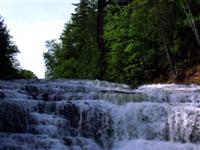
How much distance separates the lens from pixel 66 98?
19625 mm

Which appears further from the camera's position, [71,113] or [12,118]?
[71,113]

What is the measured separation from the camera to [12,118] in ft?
54.8

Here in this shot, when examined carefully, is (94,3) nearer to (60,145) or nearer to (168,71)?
(168,71)

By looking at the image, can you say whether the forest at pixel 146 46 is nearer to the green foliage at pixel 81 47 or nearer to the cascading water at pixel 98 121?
the green foliage at pixel 81 47

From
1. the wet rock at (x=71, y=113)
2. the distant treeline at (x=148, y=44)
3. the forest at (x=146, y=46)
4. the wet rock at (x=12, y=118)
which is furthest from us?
the distant treeline at (x=148, y=44)

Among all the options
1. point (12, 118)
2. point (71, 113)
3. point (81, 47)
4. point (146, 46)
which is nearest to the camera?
point (12, 118)

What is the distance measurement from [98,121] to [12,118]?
286 cm

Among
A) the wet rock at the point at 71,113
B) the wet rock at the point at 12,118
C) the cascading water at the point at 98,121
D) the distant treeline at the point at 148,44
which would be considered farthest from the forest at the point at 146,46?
the wet rock at the point at 12,118

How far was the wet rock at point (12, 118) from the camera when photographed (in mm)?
16531

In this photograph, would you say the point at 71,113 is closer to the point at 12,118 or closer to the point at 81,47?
the point at 12,118

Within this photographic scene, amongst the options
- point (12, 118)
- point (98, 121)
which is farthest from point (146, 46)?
point (12, 118)

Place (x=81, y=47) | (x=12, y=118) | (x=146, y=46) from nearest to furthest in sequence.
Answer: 1. (x=12, y=118)
2. (x=146, y=46)
3. (x=81, y=47)

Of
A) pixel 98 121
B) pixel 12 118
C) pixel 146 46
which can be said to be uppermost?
pixel 146 46

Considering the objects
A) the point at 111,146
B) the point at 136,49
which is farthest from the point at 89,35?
the point at 111,146
